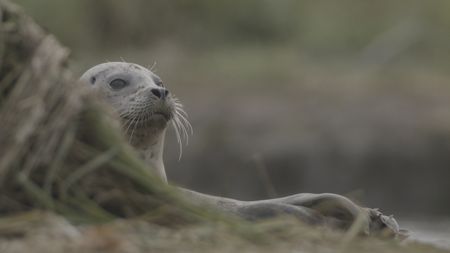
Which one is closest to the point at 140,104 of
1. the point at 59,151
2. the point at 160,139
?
the point at 160,139

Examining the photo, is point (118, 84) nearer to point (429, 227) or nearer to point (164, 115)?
point (164, 115)

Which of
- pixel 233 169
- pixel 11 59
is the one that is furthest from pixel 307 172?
pixel 11 59

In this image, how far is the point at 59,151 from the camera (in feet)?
19.3

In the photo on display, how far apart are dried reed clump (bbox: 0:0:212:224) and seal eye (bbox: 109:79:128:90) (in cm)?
345

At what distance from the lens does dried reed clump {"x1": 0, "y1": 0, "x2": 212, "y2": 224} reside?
5.79m

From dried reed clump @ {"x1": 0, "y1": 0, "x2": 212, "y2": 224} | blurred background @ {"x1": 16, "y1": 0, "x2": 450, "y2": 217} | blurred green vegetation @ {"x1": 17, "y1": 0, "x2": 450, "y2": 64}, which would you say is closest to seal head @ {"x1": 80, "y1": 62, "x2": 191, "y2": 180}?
dried reed clump @ {"x1": 0, "y1": 0, "x2": 212, "y2": 224}

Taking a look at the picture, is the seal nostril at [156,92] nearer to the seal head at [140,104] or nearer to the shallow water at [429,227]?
the seal head at [140,104]

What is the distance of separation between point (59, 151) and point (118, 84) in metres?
3.91

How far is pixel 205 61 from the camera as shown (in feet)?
69.3

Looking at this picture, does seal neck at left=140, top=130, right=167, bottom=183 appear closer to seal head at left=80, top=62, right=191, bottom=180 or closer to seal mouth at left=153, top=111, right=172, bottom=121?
seal head at left=80, top=62, right=191, bottom=180

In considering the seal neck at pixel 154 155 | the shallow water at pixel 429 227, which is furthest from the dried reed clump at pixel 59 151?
the shallow water at pixel 429 227

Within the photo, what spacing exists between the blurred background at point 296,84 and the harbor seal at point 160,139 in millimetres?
5986

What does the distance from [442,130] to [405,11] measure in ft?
12.8

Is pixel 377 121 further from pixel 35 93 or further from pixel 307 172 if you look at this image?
pixel 35 93
